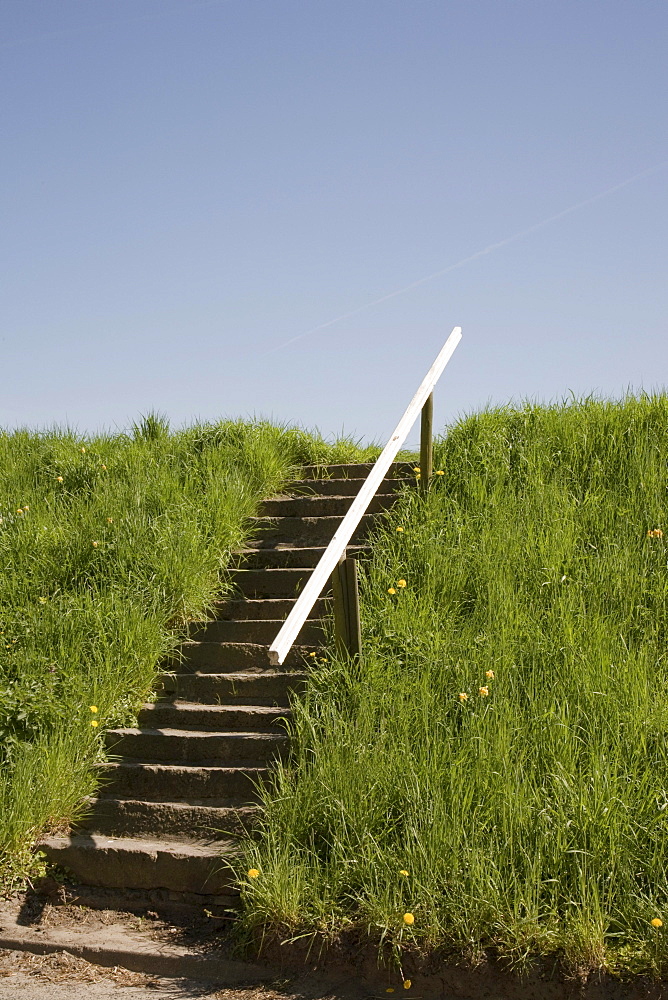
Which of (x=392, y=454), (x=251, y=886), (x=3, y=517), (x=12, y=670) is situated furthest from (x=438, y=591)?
(x=3, y=517)

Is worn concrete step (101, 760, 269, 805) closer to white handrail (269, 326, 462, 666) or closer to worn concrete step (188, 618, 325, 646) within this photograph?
white handrail (269, 326, 462, 666)

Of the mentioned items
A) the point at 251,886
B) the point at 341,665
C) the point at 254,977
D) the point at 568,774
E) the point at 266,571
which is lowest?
the point at 254,977

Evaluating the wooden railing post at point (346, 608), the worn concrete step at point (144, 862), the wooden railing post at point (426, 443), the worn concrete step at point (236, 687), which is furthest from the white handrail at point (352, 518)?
the worn concrete step at point (144, 862)

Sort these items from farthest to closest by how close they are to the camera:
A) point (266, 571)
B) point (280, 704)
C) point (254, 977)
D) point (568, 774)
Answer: point (266, 571), point (280, 704), point (568, 774), point (254, 977)

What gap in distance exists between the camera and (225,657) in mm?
5719

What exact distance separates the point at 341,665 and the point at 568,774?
51.9 inches

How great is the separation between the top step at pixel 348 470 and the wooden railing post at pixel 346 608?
2.56 m

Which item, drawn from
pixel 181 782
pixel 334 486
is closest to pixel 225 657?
pixel 181 782

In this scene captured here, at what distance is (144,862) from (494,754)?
1.83 meters

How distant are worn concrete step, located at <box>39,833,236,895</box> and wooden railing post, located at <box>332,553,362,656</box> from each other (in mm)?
1180

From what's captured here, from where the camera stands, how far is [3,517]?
7.43 meters

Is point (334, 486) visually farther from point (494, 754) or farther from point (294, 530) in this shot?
point (494, 754)

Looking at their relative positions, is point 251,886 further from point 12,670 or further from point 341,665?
point 12,670

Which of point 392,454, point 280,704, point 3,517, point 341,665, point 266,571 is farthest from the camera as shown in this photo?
point 3,517
